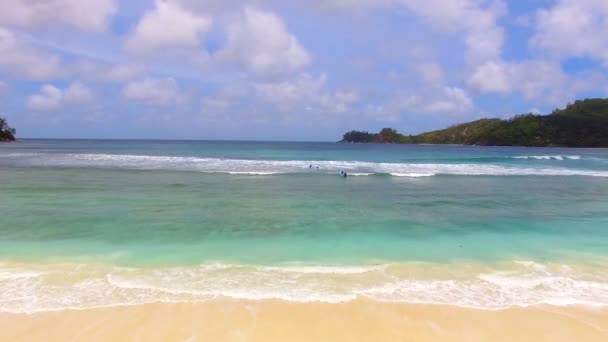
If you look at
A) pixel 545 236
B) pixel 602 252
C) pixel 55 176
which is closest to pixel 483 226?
pixel 545 236

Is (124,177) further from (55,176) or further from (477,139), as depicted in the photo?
(477,139)

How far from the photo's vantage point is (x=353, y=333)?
461 cm

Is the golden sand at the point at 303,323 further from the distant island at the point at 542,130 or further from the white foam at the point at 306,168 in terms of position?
the distant island at the point at 542,130

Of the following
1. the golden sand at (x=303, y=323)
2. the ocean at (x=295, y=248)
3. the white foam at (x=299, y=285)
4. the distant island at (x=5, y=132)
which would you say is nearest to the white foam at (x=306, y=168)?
the ocean at (x=295, y=248)

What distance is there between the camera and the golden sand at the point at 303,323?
4.54 m

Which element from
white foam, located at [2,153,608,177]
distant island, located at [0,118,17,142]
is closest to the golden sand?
white foam, located at [2,153,608,177]

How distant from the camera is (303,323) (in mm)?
4812

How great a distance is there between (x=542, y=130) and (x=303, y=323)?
124269 mm

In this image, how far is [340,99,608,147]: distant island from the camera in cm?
10081

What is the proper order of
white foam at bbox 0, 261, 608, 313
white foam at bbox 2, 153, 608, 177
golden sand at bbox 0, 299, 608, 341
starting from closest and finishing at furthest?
golden sand at bbox 0, 299, 608, 341 → white foam at bbox 0, 261, 608, 313 → white foam at bbox 2, 153, 608, 177

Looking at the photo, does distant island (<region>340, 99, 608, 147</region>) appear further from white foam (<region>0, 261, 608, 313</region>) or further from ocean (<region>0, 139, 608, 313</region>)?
white foam (<region>0, 261, 608, 313</region>)

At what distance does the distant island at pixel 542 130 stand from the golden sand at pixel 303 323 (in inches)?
4644

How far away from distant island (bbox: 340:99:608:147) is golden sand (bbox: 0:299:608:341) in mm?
117968

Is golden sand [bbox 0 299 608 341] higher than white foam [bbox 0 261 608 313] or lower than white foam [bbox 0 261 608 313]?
lower
